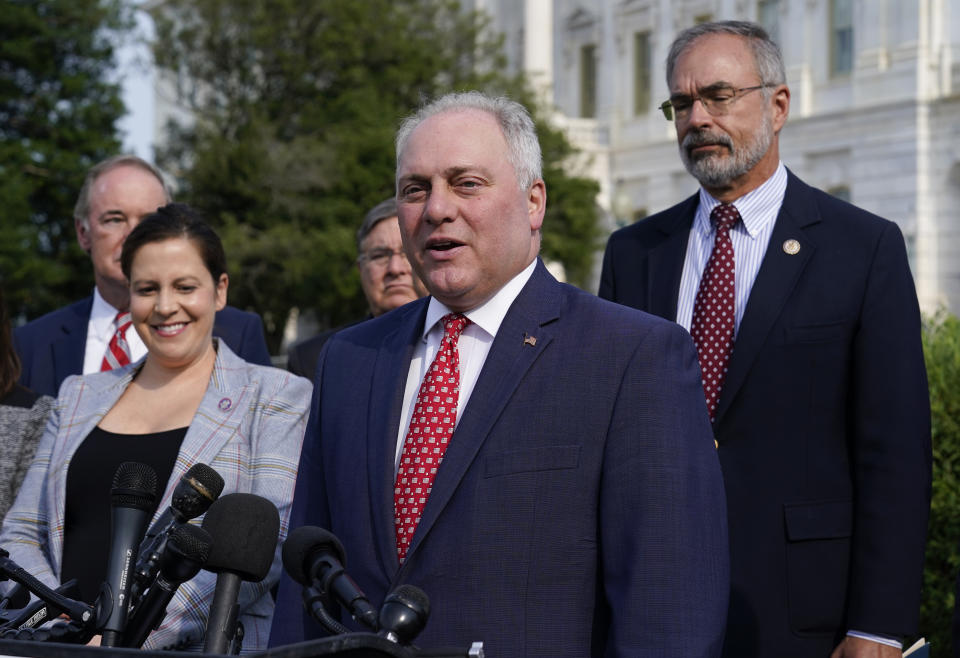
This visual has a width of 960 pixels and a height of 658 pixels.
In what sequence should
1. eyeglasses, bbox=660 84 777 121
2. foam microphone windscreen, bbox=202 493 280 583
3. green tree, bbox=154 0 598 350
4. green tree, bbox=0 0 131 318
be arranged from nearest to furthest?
foam microphone windscreen, bbox=202 493 280 583 < eyeglasses, bbox=660 84 777 121 < green tree, bbox=0 0 131 318 < green tree, bbox=154 0 598 350

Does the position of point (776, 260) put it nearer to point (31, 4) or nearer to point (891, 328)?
point (891, 328)

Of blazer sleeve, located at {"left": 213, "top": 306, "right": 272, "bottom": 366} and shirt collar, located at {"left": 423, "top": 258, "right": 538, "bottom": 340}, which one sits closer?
shirt collar, located at {"left": 423, "top": 258, "right": 538, "bottom": 340}

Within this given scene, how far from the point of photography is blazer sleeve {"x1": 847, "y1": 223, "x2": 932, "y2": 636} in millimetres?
3709

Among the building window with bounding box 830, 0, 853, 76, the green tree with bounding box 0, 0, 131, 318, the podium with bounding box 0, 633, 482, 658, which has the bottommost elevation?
the podium with bounding box 0, 633, 482, 658

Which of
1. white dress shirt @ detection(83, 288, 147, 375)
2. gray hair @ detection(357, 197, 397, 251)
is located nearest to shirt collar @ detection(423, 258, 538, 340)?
white dress shirt @ detection(83, 288, 147, 375)

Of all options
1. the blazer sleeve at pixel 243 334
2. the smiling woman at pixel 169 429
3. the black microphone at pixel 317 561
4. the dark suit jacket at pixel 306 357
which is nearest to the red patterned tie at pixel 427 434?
the black microphone at pixel 317 561

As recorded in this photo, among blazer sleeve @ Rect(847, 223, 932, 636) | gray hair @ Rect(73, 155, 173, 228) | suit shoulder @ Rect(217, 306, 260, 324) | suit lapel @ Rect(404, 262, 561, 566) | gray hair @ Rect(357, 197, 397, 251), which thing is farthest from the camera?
gray hair @ Rect(357, 197, 397, 251)

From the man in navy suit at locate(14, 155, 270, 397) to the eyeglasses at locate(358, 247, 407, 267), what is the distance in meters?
0.82

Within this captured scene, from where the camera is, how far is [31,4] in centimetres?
3197

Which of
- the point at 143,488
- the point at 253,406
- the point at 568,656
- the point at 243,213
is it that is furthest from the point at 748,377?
the point at 243,213

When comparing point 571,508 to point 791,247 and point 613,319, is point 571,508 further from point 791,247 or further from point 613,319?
point 791,247

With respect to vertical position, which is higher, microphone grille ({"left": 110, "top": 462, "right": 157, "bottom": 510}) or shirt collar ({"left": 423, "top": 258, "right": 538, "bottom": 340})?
shirt collar ({"left": 423, "top": 258, "right": 538, "bottom": 340})

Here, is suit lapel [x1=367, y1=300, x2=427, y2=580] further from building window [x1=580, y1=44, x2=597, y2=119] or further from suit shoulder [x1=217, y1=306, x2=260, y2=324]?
building window [x1=580, y1=44, x2=597, y2=119]

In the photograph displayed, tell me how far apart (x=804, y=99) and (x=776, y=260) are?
34.8 meters
